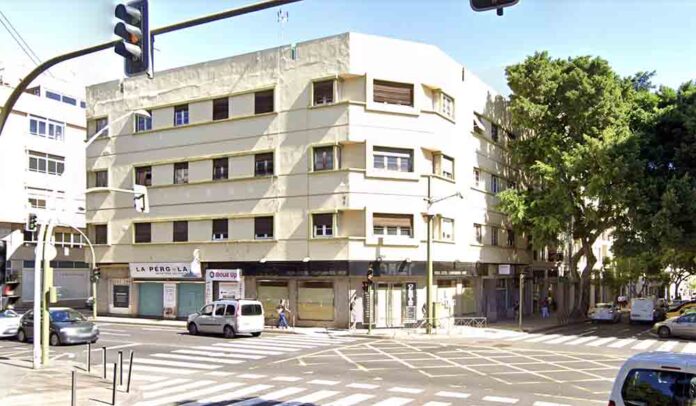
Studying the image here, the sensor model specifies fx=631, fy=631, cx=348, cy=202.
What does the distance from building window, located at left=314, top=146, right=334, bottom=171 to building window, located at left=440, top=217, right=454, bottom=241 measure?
7401 mm

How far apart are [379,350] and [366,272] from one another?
902 cm

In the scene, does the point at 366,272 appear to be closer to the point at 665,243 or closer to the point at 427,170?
the point at 427,170

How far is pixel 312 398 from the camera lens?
1509 centimetres

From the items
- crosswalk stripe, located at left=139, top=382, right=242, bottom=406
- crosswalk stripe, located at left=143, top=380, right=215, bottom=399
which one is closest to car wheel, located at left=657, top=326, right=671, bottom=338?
crosswalk stripe, located at left=139, top=382, right=242, bottom=406

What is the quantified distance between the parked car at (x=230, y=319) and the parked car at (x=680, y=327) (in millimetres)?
20222

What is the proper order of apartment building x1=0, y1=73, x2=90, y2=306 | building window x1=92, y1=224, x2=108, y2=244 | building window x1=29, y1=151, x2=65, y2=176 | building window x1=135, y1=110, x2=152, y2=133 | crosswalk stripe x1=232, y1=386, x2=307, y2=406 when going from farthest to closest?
building window x1=29, y1=151, x2=65, y2=176 < apartment building x1=0, y1=73, x2=90, y2=306 < building window x1=92, y1=224, x2=108, y2=244 < building window x1=135, y1=110, x2=152, y2=133 < crosswalk stripe x1=232, y1=386, x2=307, y2=406

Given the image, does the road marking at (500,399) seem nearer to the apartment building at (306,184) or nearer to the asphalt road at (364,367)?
the asphalt road at (364,367)

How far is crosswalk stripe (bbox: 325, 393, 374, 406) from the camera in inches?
569

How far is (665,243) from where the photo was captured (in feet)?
105

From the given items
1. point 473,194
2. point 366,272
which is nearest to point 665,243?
point 473,194

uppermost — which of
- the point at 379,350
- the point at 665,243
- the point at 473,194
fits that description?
the point at 473,194

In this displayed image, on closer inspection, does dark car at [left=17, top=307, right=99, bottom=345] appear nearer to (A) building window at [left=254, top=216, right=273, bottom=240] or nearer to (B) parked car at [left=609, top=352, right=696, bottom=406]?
(A) building window at [left=254, top=216, right=273, bottom=240]

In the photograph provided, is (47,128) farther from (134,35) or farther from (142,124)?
(134,35)

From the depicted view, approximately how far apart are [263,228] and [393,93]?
1081 centimetres
